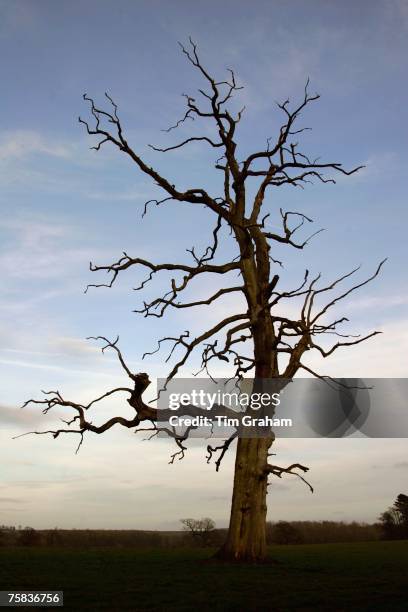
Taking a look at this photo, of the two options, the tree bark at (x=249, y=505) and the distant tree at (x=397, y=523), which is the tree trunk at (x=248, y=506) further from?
the distant tree at (x=397, y=523)

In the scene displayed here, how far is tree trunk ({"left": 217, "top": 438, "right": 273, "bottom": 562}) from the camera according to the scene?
1716 centimetres

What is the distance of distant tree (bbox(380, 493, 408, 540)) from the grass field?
19392 millimetres

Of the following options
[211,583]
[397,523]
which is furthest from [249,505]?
[397,523]

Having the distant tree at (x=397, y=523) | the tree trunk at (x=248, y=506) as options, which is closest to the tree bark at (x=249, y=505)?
the tree trunk at (x=248, y=506)

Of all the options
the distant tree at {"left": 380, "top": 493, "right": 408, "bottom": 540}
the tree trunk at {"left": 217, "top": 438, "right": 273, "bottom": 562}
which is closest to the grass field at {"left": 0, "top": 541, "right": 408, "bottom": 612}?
the tree trunk at {"left": 217, "top": 438, "right": 273, "bottom": 562}

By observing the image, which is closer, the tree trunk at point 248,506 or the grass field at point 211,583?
the grass field at point 211,583

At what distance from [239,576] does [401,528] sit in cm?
2580

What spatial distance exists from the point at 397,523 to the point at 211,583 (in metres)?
27.3

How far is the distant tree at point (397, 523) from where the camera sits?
119ft

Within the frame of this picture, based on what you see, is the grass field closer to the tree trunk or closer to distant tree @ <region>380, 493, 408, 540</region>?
the tree trunk

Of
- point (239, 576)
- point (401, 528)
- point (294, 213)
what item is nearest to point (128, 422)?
point (239, 576)

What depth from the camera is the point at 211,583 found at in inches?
478

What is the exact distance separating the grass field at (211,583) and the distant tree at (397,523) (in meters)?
19.4

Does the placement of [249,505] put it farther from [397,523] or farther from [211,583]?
[397,523]
